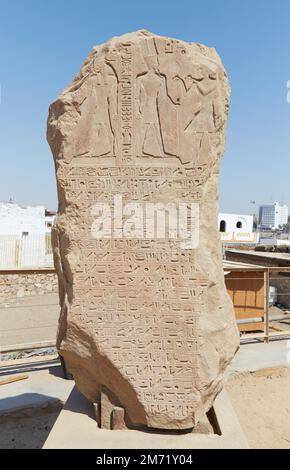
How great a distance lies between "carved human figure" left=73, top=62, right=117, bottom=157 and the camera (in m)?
2.68

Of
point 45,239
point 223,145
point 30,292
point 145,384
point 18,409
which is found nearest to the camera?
point 145,384

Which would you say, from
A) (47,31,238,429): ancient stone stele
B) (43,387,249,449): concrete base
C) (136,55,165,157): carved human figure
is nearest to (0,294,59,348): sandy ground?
(43,387,249,449): concrete base

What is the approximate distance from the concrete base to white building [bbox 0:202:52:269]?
11.1 metres

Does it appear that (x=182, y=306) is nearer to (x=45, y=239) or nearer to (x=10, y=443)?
(x=10, y=443)

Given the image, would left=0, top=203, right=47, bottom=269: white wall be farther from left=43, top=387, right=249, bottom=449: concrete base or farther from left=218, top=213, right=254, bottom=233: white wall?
left=218, top=213, right=254, bottom=233: white wall

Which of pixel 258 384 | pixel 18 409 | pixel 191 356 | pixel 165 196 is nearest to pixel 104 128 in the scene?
pixel 165 196

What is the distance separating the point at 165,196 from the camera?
2.68 meters

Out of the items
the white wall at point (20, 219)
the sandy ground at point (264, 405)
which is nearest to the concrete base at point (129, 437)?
the sandy ground at point (264, 405)

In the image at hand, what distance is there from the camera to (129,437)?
2.61 metres

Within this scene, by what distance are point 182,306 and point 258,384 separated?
265 cm

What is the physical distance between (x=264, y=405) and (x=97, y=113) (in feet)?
11.7

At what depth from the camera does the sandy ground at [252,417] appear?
11.3 ft

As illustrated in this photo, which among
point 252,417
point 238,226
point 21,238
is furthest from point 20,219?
point 238,226

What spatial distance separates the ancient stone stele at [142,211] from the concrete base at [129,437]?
0.10 metres
